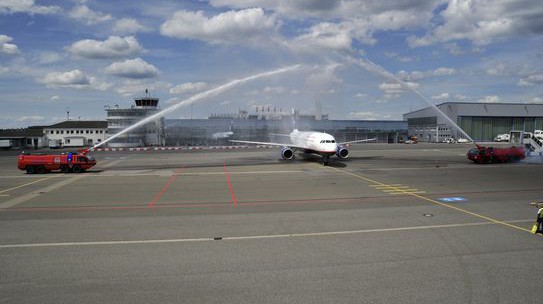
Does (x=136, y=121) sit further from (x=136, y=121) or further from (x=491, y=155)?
(x=491, y=155)

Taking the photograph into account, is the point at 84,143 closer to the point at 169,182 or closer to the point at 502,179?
the point at 169,182

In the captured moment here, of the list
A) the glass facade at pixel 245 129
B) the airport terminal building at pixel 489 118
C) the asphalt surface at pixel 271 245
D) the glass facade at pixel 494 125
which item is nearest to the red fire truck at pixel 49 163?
the asphalt surface at pixel 271 245

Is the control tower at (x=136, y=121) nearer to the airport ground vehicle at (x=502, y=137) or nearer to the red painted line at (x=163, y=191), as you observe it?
the red painted line at (x=163, y=191)

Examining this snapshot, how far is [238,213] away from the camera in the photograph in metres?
19.6

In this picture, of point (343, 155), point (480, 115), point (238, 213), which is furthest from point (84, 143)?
point (480, 115)

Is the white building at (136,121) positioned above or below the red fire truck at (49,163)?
above

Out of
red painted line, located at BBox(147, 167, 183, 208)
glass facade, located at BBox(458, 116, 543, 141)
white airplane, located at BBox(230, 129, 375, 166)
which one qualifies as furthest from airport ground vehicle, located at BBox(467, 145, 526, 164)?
glass facade, located at BBox(458, 116, 543, 141)

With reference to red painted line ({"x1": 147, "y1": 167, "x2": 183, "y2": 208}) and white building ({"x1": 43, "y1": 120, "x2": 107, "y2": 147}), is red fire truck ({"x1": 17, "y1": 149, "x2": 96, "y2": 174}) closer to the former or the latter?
red painted line ({"x1": 147, "y1": 167, "x2": 183, "y2": 208})

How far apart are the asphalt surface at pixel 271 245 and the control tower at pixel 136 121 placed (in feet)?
226

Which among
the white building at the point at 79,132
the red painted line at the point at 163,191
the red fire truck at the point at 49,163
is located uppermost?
the white building at the point at 79,132

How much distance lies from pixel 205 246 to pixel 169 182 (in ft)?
63.3

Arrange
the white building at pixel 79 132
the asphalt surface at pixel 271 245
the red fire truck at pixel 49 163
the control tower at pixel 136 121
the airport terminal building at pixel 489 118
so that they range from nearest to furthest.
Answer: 1. the asphalt surface at pixel 271 245
2. the red fire truck at pixel 49 163
3. the control tower at pixel 136 121
4. the airport terminal building at pixel 489 118
5. the white building at pixel 79 132

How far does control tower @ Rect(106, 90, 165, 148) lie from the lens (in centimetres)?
9338

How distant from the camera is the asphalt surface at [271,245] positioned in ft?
31.8
